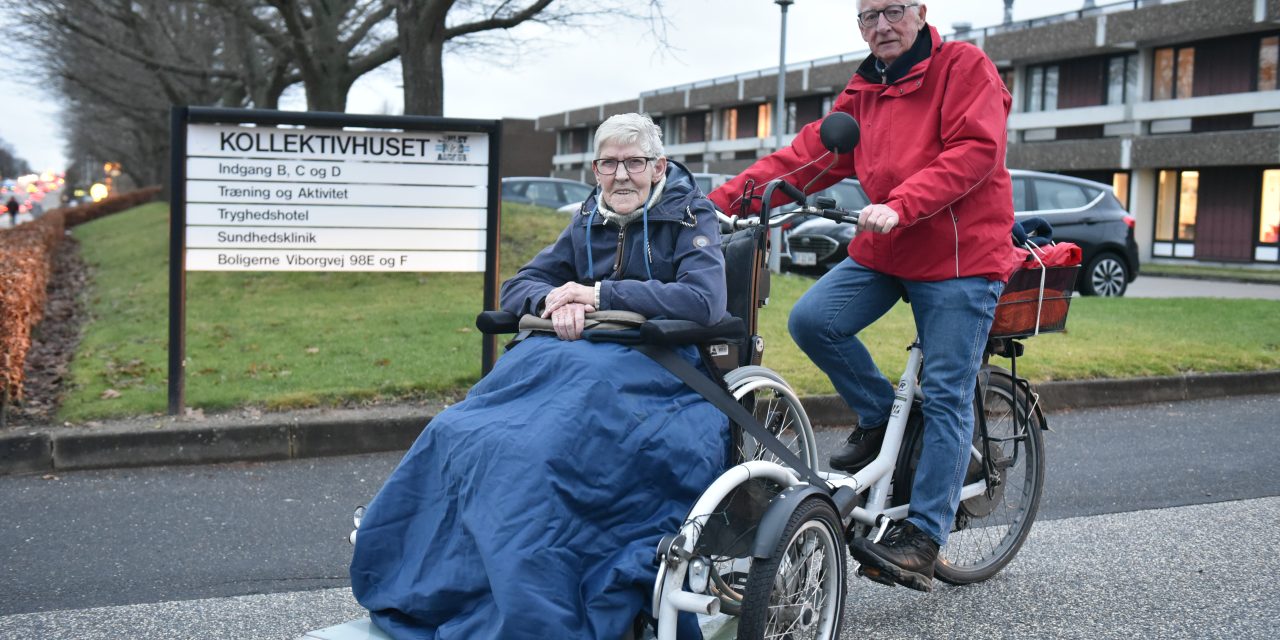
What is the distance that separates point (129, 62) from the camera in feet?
108

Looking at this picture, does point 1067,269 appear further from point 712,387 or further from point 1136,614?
point 712,387

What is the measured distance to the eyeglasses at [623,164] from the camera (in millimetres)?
3527

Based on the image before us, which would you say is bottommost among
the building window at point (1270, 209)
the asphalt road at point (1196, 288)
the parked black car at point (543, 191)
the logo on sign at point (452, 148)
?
the asphalt road at point (1196, 288)

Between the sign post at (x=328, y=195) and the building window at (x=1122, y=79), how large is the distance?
34.9 metres

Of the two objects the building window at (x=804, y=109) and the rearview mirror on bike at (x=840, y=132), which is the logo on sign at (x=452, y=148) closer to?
the rearview mirror on bike at (x=840, y=132)

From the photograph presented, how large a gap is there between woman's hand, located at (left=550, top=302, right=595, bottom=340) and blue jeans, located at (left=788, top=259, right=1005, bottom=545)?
1.06 m

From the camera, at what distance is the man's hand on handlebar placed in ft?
11.3

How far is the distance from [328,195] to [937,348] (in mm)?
4859

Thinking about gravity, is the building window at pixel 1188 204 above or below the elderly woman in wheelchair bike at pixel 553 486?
above

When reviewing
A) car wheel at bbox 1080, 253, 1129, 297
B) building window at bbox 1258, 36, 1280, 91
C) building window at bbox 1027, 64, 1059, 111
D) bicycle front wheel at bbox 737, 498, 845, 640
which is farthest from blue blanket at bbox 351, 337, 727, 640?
building window at bbox 1027, 64, 1059, 111

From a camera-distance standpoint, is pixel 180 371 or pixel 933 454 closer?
pixel 933 454

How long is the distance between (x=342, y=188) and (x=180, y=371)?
1.56 meters

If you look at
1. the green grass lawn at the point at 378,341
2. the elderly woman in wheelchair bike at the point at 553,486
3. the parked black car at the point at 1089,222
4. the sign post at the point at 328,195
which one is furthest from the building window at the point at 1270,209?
the elderly woman in wheelchair bike at the point at 553,486

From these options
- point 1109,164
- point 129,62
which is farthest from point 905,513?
point 1109,164
